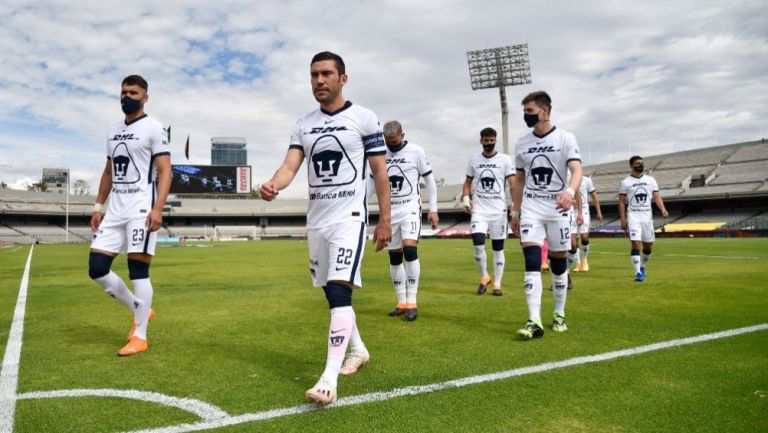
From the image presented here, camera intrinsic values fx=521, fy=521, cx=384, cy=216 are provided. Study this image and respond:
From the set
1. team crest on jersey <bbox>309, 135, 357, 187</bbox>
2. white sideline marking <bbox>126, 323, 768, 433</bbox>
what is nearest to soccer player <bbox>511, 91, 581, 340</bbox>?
white sideline marking <bbox>126, 323, 768, 433</bbox>

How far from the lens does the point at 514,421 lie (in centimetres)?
298

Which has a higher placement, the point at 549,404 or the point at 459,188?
the point at 459,188

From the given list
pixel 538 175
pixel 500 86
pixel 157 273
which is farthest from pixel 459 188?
pixel 538 175

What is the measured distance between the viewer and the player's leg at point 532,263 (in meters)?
5.46

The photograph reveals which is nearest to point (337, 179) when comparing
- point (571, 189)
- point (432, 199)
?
point (571, 189)

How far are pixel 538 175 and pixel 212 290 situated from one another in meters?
6.76

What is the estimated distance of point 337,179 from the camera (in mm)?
4004

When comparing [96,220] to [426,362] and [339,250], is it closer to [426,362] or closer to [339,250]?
[339,250]

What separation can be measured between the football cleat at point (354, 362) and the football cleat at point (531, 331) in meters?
1.66

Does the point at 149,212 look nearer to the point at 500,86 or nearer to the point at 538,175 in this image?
the point at 538,175

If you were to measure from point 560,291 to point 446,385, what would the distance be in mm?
2632

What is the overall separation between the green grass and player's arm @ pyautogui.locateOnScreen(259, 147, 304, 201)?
140 cm

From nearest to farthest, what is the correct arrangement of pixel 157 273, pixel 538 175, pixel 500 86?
1. pixel 538 175
2. pixel 157 273
3. pixel 500 86

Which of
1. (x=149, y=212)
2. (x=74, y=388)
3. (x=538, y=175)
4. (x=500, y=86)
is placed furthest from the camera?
(x=500, y=86)
